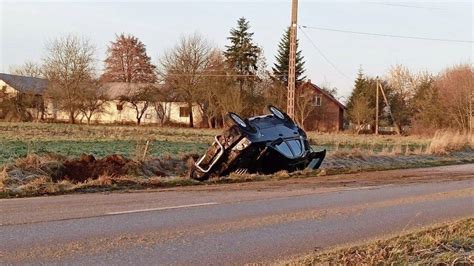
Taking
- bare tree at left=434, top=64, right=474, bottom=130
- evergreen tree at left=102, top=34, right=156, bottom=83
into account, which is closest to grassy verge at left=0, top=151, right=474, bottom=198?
bare tree at left=434, top=64, right=474, bottom=130

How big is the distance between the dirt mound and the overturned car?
2011mm

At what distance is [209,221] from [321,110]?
64.9 meters

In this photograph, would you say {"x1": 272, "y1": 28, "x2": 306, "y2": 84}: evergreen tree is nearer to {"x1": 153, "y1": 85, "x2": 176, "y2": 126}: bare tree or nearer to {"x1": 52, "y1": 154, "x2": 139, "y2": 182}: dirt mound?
{"x1": 153, "y1": 85, "x2": 176, "y2": 126}: bare tree

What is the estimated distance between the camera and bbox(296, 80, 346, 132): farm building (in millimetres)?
67375

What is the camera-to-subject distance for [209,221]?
8.79 m

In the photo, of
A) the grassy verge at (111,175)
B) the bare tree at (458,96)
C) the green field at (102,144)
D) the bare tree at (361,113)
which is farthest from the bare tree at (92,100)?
the grassy verge at (111,175)

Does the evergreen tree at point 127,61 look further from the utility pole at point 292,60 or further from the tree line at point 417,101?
the utility pole at point 292,60

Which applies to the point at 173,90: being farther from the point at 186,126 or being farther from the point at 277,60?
the point at 277,60

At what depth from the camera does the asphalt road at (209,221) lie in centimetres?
657

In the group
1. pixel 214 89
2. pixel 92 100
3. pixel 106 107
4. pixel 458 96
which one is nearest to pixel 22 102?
pixel 92 100

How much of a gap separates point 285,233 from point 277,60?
6365cm

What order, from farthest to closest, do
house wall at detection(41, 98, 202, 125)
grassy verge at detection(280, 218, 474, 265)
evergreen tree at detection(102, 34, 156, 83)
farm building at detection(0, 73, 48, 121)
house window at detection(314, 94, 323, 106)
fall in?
evergreen tree at detection(102, 34, 156, 83), house window at detection(314, 94, 323, 106), house wall at detection(41, 98, 202, 125), farm building at detection(0, 73, 48, 121), grassy verge at detection(280, 218, 474, 265)

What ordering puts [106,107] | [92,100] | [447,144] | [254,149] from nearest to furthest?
[254,149]
[447,144]
[92,100]
[106,107]

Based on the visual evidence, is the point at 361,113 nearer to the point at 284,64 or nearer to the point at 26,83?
the point at 284,64
